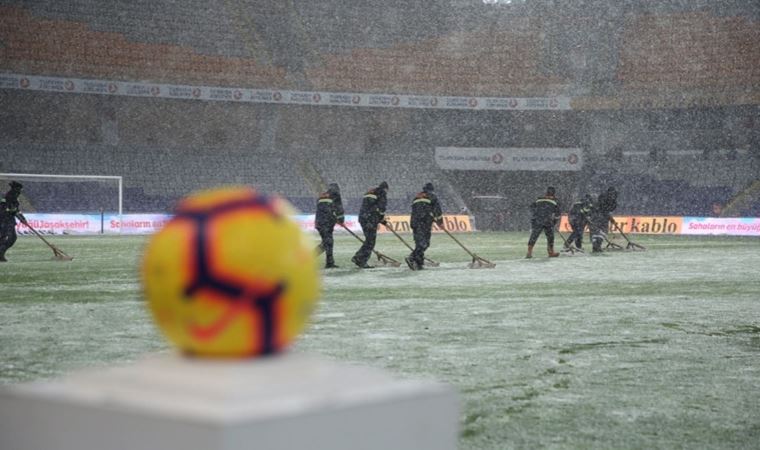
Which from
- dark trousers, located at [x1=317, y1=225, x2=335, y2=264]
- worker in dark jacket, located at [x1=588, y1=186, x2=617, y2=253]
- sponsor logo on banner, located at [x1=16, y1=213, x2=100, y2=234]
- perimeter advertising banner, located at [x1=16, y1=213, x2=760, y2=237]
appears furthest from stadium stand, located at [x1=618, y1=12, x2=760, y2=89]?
dark trousers, located at [x1=317, y1=225, x2=335, y2=264]

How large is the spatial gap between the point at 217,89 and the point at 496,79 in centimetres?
1391

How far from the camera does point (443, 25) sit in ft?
175

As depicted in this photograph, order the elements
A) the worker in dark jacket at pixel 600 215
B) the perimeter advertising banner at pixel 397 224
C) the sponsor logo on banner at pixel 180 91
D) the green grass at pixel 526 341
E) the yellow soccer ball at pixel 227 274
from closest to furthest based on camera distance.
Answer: the yellow soccer ball at pixel 227 274 < the green grass at pixel 526 341 < the worker in dark jacket at pixel 600 215 < the perimeter advertising banner at pixel 397 224 < the sponsor logo on banner at pixel 180 91

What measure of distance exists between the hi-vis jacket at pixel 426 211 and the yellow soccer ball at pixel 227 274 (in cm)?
1737

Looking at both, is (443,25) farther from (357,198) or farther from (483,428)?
(483,428)

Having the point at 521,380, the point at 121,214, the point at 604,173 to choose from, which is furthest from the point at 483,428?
the point at 604,173

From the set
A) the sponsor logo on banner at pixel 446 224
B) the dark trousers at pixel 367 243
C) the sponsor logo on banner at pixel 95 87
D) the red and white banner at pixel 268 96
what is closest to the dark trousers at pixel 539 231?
the dark trousers at pixel 367 243

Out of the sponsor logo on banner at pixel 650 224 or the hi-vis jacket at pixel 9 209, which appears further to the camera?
the sponsor logo on banner at pixel 650 224

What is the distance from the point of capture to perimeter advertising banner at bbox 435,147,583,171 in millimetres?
49656

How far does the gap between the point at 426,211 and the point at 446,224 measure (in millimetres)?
24606

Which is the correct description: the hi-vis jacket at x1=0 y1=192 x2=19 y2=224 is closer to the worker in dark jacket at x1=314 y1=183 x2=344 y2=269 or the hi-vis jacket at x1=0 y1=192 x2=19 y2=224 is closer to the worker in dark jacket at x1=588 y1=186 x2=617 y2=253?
the worker in dark jacket at x1=314 y1=183 x2=344 y2=269

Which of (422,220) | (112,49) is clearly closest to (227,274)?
(422,220)

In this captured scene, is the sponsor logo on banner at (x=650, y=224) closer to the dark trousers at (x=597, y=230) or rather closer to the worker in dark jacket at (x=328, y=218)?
the dark trousers at (x=597, y=230)

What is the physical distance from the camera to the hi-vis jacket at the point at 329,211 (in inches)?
771
